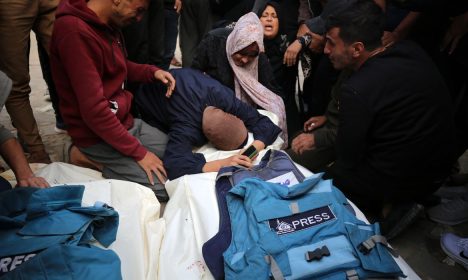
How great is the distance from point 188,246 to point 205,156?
25.7 inches

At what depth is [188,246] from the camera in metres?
1.37

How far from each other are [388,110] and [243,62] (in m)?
1.00

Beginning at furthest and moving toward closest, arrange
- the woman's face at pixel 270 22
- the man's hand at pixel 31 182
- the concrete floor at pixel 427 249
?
the woman's face at pixel 270 22 → the concrete floor at pixel 427 249 → the man's hand at pixel 31 182

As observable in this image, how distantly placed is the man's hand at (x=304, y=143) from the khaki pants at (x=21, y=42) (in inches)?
61.3

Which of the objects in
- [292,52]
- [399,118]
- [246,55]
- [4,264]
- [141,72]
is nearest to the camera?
→ [4,264]

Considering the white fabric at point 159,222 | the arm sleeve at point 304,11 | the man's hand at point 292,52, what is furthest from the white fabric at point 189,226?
the arm sleeve at point 304,11

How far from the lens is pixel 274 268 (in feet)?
3.83

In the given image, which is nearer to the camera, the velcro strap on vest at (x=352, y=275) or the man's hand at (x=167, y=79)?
the velcro strap on vest at (x=352, y=275)

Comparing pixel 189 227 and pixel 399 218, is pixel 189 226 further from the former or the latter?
pixel 399 218

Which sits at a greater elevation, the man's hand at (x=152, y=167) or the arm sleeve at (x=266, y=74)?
the arm sleeve at (x=266, y=74)

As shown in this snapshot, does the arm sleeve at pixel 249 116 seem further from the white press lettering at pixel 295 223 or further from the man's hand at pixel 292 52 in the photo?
the white press lettering at pixel 295 223

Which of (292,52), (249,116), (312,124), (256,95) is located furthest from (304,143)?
(292,52)

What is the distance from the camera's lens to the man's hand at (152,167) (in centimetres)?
175

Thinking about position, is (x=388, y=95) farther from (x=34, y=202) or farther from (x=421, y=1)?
(x=34, y=202)
